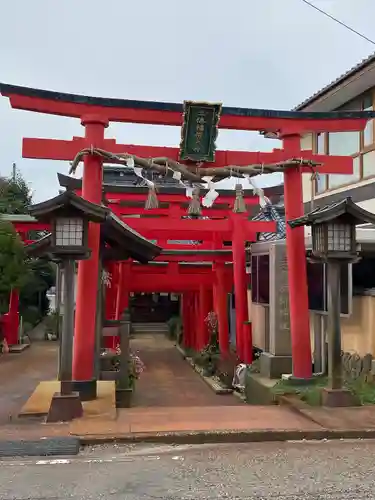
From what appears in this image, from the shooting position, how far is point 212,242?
62.3 ft

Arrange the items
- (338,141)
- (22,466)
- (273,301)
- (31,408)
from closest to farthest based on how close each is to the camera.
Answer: (22,466), (31,408), (273,301), (338,141)

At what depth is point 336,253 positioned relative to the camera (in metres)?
8.31

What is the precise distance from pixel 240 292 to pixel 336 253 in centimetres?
769

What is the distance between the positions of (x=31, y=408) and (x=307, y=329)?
4906mm

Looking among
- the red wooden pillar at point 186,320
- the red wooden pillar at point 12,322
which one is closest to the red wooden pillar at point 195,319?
the red wooden pillar at point 186,320

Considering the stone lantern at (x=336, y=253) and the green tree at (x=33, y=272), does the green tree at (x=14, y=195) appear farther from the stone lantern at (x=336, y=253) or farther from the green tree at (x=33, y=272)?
the stone lantern at (x=336, y=253)

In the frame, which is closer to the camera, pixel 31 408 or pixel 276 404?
pixel 31 408

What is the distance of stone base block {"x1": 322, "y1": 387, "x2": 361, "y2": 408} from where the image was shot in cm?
818

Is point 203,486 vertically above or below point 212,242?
below

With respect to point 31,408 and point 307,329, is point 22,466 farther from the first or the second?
point 307,329

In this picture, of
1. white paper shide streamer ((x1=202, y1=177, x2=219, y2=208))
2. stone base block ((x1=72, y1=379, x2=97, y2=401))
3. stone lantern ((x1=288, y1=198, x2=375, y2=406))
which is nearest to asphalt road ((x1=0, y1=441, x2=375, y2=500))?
stone lantern ((x1=288, y1=198, x2=375, y2=406))

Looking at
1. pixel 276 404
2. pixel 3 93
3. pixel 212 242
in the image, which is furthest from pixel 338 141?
pixel 3 93

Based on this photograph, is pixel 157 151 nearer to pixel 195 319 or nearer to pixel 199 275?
pixel 199 275

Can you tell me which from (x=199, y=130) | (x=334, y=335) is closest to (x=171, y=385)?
(x=199, y=130)
